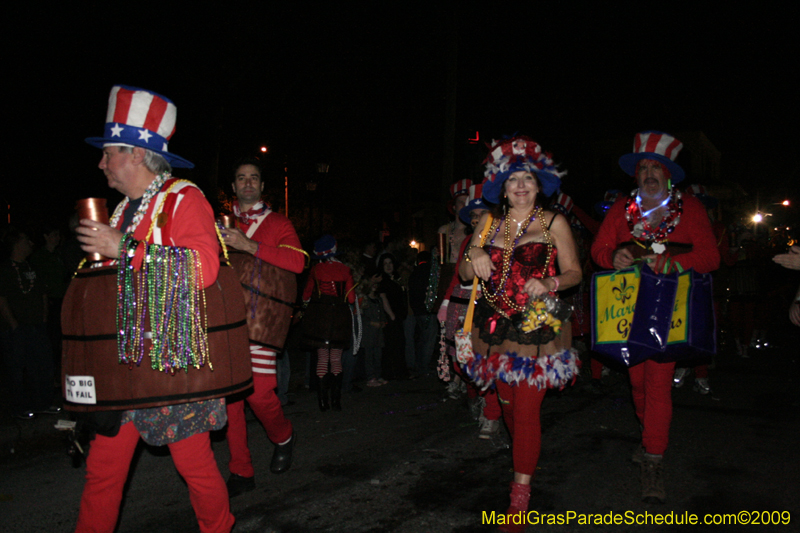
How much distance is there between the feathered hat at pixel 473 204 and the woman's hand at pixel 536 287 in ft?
6.66

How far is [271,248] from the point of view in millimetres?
3850

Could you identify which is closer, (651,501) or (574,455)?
(651,501)

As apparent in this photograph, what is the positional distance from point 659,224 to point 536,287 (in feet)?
4.49

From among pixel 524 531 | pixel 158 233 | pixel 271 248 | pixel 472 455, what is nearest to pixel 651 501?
pixel 524 531

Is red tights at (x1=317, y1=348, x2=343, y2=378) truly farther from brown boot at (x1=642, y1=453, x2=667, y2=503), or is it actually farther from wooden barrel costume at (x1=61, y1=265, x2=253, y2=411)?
wooden barrel costume at (x1=61, y1=265, x2=253, y2=411)

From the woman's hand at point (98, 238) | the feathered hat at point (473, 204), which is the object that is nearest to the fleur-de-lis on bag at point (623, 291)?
the feathered hat at point (473, 204)

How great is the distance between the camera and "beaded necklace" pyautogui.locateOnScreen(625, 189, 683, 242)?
12.8ft

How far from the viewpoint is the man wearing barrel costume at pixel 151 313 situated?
2.40 m

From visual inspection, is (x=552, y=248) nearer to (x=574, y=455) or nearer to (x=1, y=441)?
(x=574, y=455)

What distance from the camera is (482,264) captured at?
129 inches

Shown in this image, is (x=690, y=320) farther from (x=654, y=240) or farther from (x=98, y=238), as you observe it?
(x=98, y=238)

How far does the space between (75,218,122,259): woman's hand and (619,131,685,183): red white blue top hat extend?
343 centimetres

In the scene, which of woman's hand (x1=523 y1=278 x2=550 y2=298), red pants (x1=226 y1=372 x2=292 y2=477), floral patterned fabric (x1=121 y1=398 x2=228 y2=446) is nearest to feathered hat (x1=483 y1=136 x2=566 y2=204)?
woman's hand (x1=523 y1=278 x2=550 y2=298)

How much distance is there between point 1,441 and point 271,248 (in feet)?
11.0
